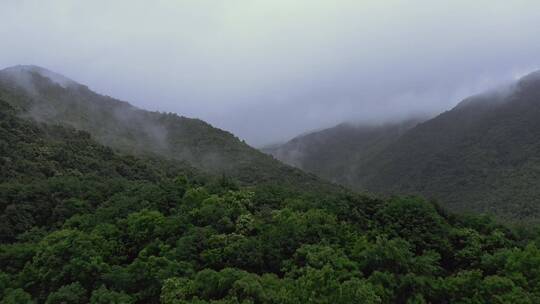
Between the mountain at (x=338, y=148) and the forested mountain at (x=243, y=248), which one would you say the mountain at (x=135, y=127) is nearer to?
the forested mountain at (x=243, y=248)

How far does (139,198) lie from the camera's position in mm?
36594

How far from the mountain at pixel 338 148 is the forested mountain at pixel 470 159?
497 mm

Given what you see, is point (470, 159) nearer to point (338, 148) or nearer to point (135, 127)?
point (338, 148)

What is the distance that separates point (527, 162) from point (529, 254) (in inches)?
2083

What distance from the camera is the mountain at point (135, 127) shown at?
228 feet

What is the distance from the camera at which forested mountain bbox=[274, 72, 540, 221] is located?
222 ft

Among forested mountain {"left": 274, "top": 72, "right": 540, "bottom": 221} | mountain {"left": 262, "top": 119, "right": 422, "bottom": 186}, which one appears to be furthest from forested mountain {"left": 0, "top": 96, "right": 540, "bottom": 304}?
mountain {"left": 262, "top": 119, "right": 422, "bottom": 186}

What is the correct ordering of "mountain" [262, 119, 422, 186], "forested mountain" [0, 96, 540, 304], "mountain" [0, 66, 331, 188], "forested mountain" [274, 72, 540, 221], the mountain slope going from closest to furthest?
"forested mountain" [0, 96, 540, 304]
the mountain slope
"forested mountain" [274, 72, 540, 221]
"mountain" [0, 66, 331, 188]
"mountain" [262, 119, 422, 186]

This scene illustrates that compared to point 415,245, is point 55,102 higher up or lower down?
higher up

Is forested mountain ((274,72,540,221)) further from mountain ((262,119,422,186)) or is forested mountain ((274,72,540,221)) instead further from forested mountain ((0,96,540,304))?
forested mountain ((0,96,540,304))

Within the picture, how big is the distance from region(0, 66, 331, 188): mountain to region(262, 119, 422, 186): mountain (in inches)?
1180

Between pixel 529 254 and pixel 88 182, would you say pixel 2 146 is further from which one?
pixel 529 254

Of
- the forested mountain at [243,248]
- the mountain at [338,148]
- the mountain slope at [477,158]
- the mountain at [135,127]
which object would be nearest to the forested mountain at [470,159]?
the mountain slope at [477,158]

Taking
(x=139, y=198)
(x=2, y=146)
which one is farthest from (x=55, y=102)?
(x=139, y=198)
